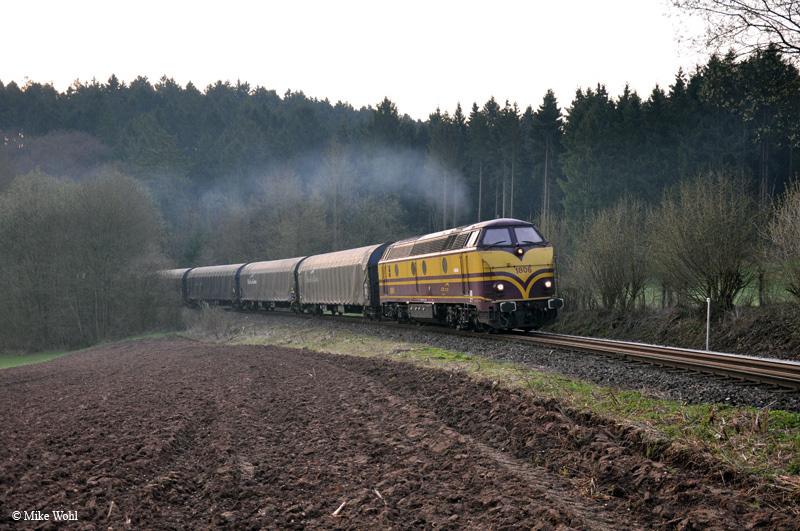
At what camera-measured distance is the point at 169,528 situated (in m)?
5.16

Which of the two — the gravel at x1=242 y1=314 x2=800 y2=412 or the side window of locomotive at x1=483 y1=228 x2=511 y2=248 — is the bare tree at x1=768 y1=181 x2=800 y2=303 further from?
the side window of locomotive at x1=483 y1=228 x2=511 y2=248

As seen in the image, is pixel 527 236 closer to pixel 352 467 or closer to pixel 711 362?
pixel 711 362

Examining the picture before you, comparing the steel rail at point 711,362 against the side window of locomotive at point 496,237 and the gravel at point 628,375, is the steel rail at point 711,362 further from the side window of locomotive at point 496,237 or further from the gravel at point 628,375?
the side window of locomotive at point 496,237

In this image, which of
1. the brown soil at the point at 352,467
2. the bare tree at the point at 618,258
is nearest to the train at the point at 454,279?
the bare tree at the point at 618,258

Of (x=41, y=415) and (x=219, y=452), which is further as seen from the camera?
(x=41, y=415)

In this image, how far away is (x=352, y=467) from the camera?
6.84m

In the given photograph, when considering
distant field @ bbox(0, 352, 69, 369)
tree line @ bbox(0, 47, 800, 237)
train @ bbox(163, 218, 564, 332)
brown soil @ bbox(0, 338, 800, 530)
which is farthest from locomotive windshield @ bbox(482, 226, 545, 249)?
distant field @ bbox(0, 352, 69, 369)

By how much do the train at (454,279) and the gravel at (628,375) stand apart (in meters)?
1.25

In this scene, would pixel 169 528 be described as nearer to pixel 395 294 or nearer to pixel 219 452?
pixel 219 452

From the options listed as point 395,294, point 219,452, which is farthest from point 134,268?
point 219,452

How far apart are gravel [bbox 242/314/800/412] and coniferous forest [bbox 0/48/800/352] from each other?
688cm

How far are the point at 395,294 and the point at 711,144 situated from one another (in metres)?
33.7

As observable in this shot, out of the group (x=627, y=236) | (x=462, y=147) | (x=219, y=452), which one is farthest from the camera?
(x=462, y=147)

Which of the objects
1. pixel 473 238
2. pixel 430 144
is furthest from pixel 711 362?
pixel 430 144
